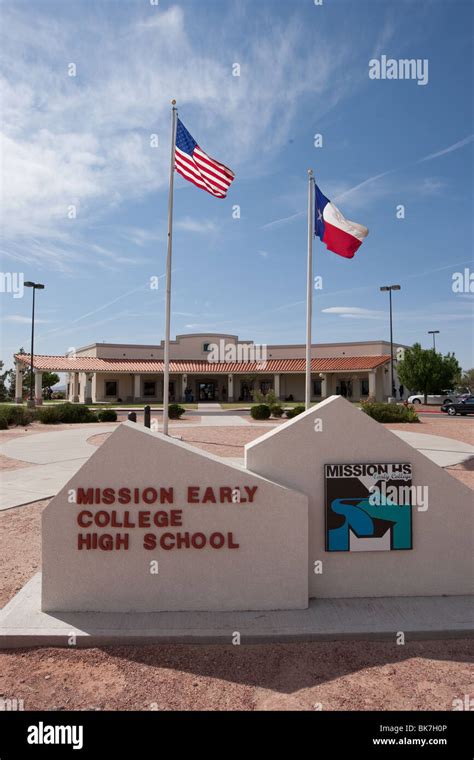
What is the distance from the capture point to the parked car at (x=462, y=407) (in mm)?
32312

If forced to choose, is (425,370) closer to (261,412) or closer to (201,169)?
(261,412)

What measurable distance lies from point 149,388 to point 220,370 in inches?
322

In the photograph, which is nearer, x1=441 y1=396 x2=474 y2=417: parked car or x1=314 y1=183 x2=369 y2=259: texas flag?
x1=314 y1=183 x2=369 y2=259: texas flag

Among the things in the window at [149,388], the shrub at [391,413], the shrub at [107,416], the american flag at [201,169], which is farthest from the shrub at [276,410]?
the window at [149,388]

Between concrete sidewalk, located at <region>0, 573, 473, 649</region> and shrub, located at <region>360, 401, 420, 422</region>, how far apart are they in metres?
21.7

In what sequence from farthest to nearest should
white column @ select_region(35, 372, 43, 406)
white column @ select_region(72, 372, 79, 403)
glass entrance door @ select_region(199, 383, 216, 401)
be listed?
glass entrance door @ select_region(199, 383, 216, 401)
white column @ select_region(72, 372, 79, 403)
white column @ select_region(35, 372, 43, 406)

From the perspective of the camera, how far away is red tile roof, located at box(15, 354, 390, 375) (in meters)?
42.4

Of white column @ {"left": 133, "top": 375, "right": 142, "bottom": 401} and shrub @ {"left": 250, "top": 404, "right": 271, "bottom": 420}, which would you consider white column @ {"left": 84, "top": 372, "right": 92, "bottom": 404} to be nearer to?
white column @ {"left": 133, "top": 375, "right": 142, "bottom": 401}

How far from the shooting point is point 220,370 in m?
47.1

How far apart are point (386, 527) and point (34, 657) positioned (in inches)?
148

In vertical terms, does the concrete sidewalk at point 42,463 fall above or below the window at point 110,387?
below

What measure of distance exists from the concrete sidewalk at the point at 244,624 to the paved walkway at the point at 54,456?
1928 millimetres
